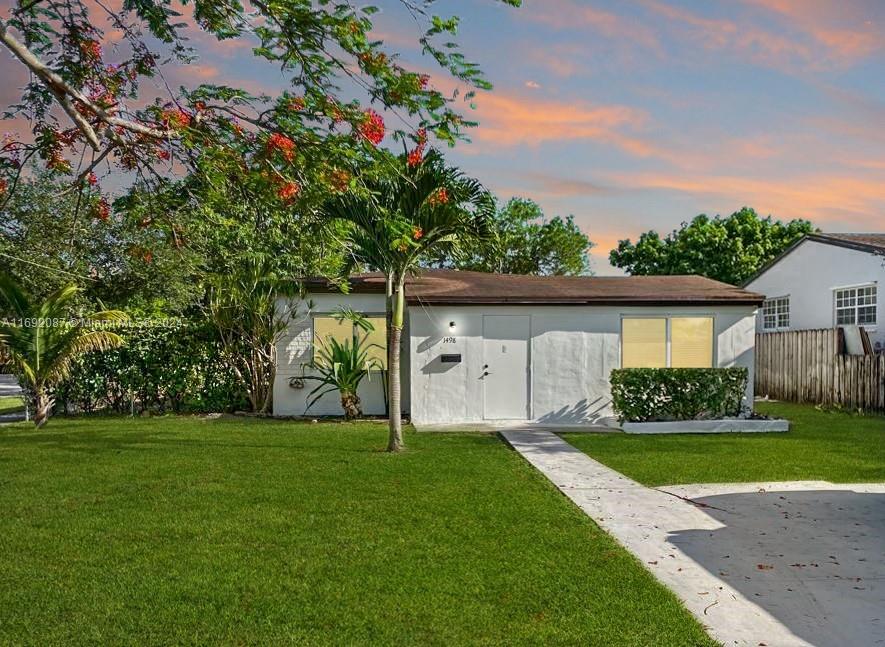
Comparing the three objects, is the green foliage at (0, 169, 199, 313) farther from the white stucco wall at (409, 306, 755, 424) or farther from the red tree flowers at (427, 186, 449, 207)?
the red tree flowers at (427, 186, 449, 207)

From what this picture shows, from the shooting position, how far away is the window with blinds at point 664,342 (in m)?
14.0

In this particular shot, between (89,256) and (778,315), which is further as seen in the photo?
(778,315)

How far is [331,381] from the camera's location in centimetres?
1386

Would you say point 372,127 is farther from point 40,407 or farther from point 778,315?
point 778,315

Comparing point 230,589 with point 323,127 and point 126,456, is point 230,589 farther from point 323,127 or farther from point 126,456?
point 126,456

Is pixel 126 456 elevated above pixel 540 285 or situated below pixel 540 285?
below

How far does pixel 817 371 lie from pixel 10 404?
21668 millimetres

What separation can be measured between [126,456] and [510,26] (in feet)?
25.5

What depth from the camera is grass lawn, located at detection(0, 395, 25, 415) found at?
16.7 meters

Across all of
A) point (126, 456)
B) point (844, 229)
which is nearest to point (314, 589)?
point (126, 456)

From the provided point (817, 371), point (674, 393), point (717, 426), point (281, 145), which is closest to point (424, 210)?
point (281, 145)

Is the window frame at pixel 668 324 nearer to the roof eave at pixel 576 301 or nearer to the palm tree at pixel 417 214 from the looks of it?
the roof eave at pixel 576 301

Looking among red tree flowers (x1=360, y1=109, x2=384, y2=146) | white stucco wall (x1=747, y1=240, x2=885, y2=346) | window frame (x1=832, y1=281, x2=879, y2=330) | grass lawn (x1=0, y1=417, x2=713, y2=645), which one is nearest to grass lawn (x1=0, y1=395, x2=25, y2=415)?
grass lawn (x1=0, y1=417, x2=713, y2=645)

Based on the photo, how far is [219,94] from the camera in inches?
254
